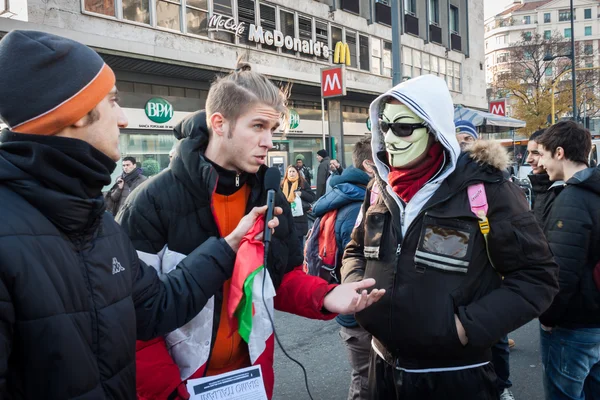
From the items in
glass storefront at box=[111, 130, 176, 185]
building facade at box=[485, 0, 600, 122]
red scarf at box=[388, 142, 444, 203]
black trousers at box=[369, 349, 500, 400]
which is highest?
building facade at box=[485, 0, 600, 122]

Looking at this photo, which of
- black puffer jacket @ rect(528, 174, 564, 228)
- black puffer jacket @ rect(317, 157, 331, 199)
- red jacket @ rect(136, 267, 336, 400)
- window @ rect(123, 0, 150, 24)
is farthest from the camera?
window @ rect(123, 0, 150, 24)

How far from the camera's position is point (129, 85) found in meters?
15.3

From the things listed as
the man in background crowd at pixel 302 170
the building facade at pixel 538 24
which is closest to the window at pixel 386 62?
the man in background crowd at pixel 302 170

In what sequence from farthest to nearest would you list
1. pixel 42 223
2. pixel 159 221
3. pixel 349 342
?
pixel 349 342 < pixel 159 221 < pixel 42 223

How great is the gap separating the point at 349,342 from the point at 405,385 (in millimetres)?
1249

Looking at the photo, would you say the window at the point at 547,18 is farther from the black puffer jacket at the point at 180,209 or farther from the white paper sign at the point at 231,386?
the white paper sign at the point at 231,386

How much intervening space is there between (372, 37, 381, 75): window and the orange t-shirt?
75.4ft

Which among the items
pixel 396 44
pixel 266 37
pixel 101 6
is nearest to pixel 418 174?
pixel 396 44

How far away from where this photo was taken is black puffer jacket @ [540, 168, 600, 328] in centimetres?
282

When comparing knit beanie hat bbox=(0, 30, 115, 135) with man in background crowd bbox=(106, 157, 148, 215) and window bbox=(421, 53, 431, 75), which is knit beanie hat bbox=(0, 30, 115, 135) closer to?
man in background crowd bbox=(106, 157, 148, 215)

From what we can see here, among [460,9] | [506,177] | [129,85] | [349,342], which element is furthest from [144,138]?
[460,9]

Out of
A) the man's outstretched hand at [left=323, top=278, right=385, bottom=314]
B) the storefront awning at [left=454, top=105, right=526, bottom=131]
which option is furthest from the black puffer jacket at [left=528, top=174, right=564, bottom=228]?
the storefront awning at [left=454, top=105, right=526, bottom=131]

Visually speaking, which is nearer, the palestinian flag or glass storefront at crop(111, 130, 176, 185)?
the palestinian flag

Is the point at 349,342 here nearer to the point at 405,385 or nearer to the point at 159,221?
the point at 405,385
